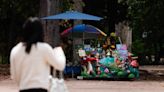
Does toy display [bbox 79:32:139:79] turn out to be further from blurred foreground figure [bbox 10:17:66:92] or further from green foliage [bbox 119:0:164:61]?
blurred foreground figure [bbox 10:17:66:92]

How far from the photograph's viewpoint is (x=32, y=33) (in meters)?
5.77

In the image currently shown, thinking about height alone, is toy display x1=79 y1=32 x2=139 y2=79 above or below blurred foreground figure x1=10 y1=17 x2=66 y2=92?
below

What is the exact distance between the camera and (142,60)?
42.7 meters

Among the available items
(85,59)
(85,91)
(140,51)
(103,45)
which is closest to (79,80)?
(85,59)

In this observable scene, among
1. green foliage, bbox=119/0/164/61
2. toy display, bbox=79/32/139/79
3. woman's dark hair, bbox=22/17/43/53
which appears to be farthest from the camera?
green foliage, bbox=119/0/164/61

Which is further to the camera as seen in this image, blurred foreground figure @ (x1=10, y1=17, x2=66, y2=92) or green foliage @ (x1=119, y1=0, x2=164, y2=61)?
green foliage @ (x1=119, y1=0, x2=164, y2=61)

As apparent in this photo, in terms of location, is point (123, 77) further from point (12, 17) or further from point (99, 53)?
point (12, 17)

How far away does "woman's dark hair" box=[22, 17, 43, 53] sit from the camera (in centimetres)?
575

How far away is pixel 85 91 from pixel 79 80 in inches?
189

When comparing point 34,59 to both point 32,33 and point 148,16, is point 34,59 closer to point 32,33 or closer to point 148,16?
point 32,33

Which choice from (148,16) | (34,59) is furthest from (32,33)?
(148,16)

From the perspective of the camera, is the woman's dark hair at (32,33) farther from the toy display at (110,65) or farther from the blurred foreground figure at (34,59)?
the toy display at (110,65)

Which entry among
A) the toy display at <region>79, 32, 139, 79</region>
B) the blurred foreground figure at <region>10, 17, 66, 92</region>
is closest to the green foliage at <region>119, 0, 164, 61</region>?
the toy display at <region>79, 32, 139, 79</region>

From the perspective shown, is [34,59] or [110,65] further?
[110,65]
